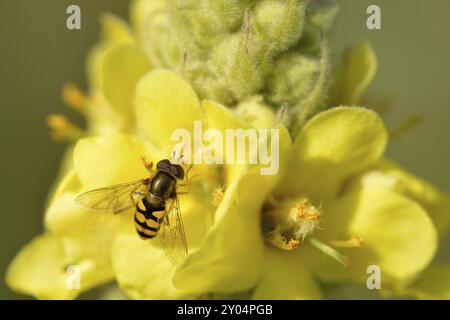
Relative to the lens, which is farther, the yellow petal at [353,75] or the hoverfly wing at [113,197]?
the yellow petal at [353,75]

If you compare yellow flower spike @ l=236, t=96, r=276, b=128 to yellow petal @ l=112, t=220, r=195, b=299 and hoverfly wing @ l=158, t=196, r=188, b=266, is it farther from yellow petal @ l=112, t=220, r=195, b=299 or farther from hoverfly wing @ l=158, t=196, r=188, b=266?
yellow petal @ l=112, t=220, r=195, b=299

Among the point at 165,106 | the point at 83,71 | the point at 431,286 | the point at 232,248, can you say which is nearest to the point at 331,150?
the point at 232,248

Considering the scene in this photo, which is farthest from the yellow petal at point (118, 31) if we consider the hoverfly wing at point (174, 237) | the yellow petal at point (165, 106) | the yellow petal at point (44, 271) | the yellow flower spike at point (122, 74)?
the hoverfly wing at point (174, 237)

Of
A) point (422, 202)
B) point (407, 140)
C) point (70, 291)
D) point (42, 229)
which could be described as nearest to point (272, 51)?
point (422, 202)

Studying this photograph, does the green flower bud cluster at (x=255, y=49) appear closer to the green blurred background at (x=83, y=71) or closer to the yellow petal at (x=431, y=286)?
the yellow petal at (x=431, y=286)

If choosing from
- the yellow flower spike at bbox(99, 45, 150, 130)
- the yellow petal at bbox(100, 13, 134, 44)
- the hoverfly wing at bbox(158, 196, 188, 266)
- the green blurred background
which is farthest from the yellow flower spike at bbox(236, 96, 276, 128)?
the green blurred background
